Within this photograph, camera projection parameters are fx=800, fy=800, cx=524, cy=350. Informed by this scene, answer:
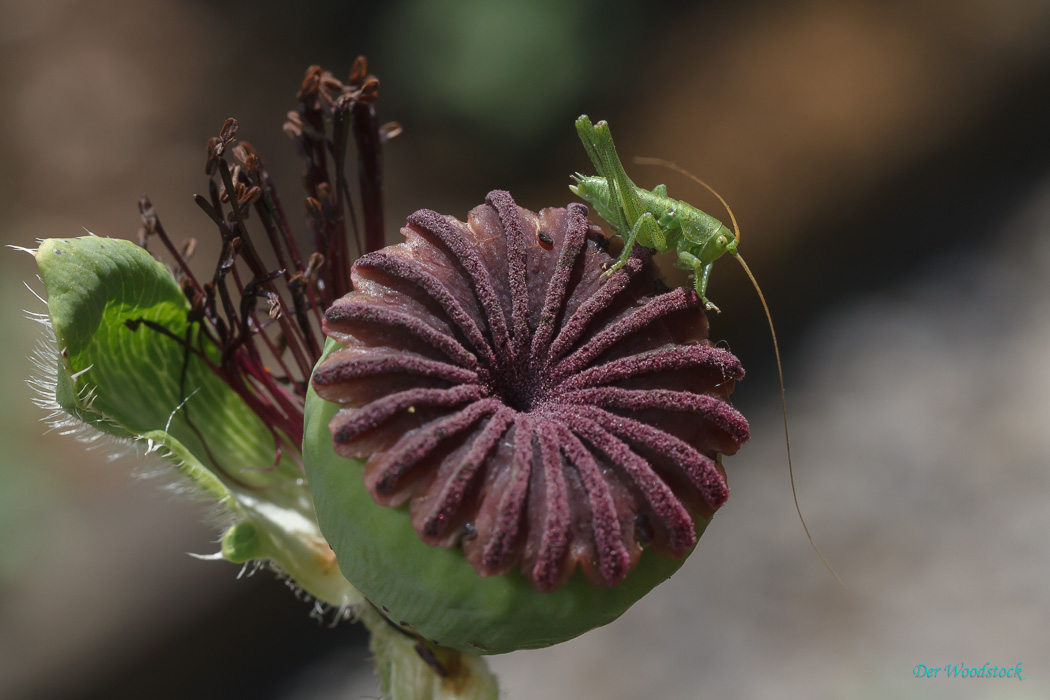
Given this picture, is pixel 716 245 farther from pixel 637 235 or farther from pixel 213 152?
pixel 213 152

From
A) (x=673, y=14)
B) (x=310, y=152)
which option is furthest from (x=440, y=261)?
(x=673, y=14)

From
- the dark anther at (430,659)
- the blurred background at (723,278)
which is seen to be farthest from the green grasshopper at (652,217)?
the blurred background at (723,278)

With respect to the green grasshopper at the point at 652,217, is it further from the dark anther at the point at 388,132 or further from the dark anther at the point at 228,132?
the dark anther at the point at 228,132

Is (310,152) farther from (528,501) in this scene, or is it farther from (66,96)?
(66,96)

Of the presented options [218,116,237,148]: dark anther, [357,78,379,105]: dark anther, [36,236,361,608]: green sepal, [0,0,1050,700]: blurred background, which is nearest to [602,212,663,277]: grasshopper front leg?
[357,78,379,105]: dark anther

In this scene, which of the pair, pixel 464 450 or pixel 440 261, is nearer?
pixel 464 450

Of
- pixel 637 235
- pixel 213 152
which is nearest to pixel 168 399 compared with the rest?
pixel 213 152
